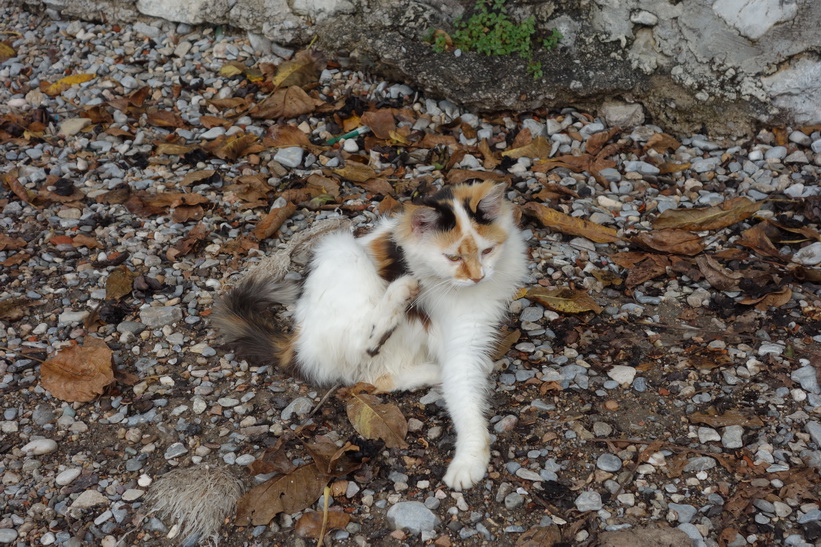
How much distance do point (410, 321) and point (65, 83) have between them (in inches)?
171

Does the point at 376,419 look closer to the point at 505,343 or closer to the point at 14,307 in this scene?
the point at 505,343

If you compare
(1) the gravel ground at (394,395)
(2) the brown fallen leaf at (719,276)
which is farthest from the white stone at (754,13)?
(2) the brown fallen leaf at (719,276)

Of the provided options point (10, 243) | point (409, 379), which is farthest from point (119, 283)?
point (409, 379)

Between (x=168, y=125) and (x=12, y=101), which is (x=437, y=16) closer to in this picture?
(x=168, y=125)

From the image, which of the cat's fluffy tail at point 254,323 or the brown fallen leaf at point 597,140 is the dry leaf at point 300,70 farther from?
the cat's fluffy tail at point 254,323

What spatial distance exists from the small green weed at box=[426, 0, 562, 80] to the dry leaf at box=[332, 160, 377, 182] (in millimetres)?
1148

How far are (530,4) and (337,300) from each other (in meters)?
3.15

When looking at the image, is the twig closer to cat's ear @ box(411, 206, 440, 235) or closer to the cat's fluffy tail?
the cat's fluffy tail

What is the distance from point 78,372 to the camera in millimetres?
3701

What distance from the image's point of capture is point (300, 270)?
4.46 meters

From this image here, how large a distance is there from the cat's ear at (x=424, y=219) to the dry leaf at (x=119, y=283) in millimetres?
1926

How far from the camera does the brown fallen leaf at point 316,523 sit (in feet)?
9.67

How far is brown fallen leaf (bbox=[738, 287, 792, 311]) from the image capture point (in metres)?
A: 3.91

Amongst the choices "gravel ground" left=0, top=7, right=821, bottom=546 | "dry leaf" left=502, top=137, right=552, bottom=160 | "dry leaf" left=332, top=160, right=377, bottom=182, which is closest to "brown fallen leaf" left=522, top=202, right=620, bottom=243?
"gravel ground" left=0, top=7, right=821, bottom=546
